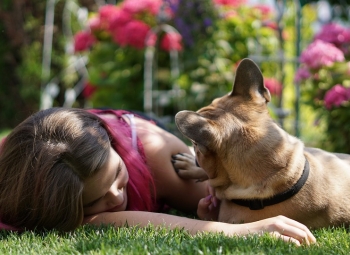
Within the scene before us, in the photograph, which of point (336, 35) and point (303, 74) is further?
point (336, 35)

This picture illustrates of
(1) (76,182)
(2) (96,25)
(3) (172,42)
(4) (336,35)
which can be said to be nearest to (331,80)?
(4) (336,35)

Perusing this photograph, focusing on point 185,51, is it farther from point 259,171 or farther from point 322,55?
point 259,171

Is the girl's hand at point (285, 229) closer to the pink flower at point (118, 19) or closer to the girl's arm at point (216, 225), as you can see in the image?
A: the girl's arm at point (216, 225)

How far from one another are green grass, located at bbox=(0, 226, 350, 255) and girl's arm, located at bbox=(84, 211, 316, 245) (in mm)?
85

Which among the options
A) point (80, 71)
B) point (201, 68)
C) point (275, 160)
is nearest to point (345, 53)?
point (201, 68)

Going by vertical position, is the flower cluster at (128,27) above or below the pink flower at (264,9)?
below

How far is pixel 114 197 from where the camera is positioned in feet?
9.86

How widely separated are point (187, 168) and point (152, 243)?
1.16 m

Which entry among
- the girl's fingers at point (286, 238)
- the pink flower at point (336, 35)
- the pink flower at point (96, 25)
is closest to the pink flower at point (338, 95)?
the pink flower at point (336, 35)

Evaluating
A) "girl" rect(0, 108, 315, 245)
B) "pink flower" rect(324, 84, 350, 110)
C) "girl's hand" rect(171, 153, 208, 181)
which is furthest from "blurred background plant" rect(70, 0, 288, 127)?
"girl" rect(0, 108, 315, 245)

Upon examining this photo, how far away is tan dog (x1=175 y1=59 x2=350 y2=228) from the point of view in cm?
271

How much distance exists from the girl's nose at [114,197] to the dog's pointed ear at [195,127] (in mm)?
571

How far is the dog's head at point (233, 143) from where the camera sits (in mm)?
2676

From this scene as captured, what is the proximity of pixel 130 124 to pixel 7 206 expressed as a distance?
1073 mm
